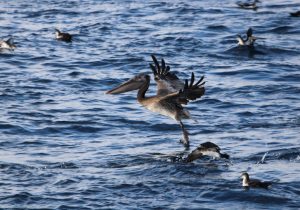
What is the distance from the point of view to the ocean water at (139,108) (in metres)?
12.1

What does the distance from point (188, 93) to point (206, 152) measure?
3.42 feet

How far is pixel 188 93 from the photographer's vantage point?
13859mm

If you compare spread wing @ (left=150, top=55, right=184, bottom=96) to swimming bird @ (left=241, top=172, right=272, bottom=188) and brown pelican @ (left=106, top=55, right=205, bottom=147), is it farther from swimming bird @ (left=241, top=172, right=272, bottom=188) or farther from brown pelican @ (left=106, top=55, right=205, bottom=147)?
swimming bird @ (left=241, top=172, right=272, bottom=188)

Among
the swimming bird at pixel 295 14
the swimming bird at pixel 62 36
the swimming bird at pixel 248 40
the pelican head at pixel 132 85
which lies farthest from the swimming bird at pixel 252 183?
the swimming bird at pixel 295 14

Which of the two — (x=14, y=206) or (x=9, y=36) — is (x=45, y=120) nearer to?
(x=14, y=206)

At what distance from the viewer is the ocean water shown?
39.7 ft

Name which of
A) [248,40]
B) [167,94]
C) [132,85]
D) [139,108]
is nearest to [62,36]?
[248,40]

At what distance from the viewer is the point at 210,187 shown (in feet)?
40.0

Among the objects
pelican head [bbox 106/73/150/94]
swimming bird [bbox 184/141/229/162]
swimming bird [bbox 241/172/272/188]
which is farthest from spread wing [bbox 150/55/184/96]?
swimming bird [bbox 241/172/272/188]

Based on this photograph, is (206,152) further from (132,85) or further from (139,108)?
(139,108)

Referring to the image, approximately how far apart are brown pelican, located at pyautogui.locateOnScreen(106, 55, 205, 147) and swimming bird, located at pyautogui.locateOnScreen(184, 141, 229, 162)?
0.87 metres

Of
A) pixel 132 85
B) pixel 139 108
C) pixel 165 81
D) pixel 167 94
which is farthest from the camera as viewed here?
pixel 139 108

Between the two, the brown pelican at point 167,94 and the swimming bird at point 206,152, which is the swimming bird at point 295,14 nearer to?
the brown pelican at point 167,94

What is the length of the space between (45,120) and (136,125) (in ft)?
5.72
